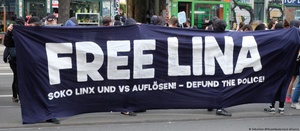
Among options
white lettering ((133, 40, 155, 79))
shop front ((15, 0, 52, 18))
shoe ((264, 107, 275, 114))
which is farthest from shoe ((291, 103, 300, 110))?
shop front ((15, 0, 52, 18))

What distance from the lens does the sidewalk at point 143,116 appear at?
6.36 meters

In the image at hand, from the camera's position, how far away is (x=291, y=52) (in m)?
7.23

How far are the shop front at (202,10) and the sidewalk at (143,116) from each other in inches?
591

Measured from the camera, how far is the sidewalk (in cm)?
636

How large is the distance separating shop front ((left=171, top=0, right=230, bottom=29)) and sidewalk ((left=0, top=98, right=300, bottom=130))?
15.0m

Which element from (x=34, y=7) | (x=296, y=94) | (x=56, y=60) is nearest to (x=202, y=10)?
(x=34, y=7)

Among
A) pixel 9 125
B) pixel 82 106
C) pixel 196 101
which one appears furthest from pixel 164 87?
pixel 9 125

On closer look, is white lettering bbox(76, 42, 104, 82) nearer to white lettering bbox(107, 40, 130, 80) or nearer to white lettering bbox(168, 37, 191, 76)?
white lettering bbox(107, 40, 130, 80)

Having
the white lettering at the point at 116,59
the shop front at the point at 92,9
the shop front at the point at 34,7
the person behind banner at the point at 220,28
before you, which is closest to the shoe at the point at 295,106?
the person behind banner at the point at 220,28

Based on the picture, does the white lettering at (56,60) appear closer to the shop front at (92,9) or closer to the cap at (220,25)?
the cap at (220,25)

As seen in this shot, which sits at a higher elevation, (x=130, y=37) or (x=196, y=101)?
(x=130, y=37)

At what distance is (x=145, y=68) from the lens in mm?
6637

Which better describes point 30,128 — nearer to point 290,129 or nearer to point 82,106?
point 82,106

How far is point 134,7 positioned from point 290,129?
2086 centimetres
